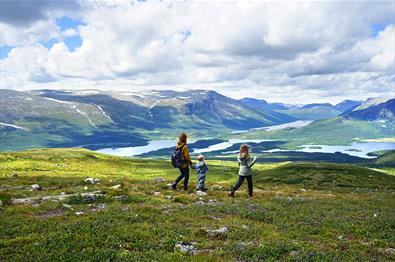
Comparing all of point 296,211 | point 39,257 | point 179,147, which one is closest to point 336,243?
point 296,211

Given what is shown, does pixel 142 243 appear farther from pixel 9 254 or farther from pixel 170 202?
pixel 170 202

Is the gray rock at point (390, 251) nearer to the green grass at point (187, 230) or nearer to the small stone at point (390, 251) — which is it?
the small stone at point (390, 251)

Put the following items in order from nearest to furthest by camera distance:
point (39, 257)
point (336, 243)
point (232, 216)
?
point (39, 257) → point (336, 243) → point (232, 216)

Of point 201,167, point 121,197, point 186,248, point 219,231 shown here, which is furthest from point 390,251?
point 201,167

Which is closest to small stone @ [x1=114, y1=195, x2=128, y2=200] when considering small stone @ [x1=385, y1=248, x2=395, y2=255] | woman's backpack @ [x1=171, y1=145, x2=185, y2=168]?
woman's backpack @ [x1=171, y1=145, x2=185, y2=168]

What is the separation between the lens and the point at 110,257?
1459 cm

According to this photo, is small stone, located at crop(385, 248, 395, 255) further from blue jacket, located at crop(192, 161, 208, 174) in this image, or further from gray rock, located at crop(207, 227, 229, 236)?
blue jacket, located at crop(192, 161, 208, 174)

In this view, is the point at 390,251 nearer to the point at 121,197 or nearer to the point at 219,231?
the point at 219,231

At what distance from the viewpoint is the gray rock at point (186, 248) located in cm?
1593

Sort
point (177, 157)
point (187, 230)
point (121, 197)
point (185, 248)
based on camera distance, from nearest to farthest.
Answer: point (185, 248), point (187, 230), point (121, 197), point (177, 157)

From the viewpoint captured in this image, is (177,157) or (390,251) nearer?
(390,251)

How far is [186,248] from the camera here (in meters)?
16.3

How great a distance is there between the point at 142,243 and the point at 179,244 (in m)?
1.55

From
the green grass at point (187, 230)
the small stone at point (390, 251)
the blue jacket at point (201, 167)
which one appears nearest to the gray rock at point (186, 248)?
the green grass at point (187, 230)
